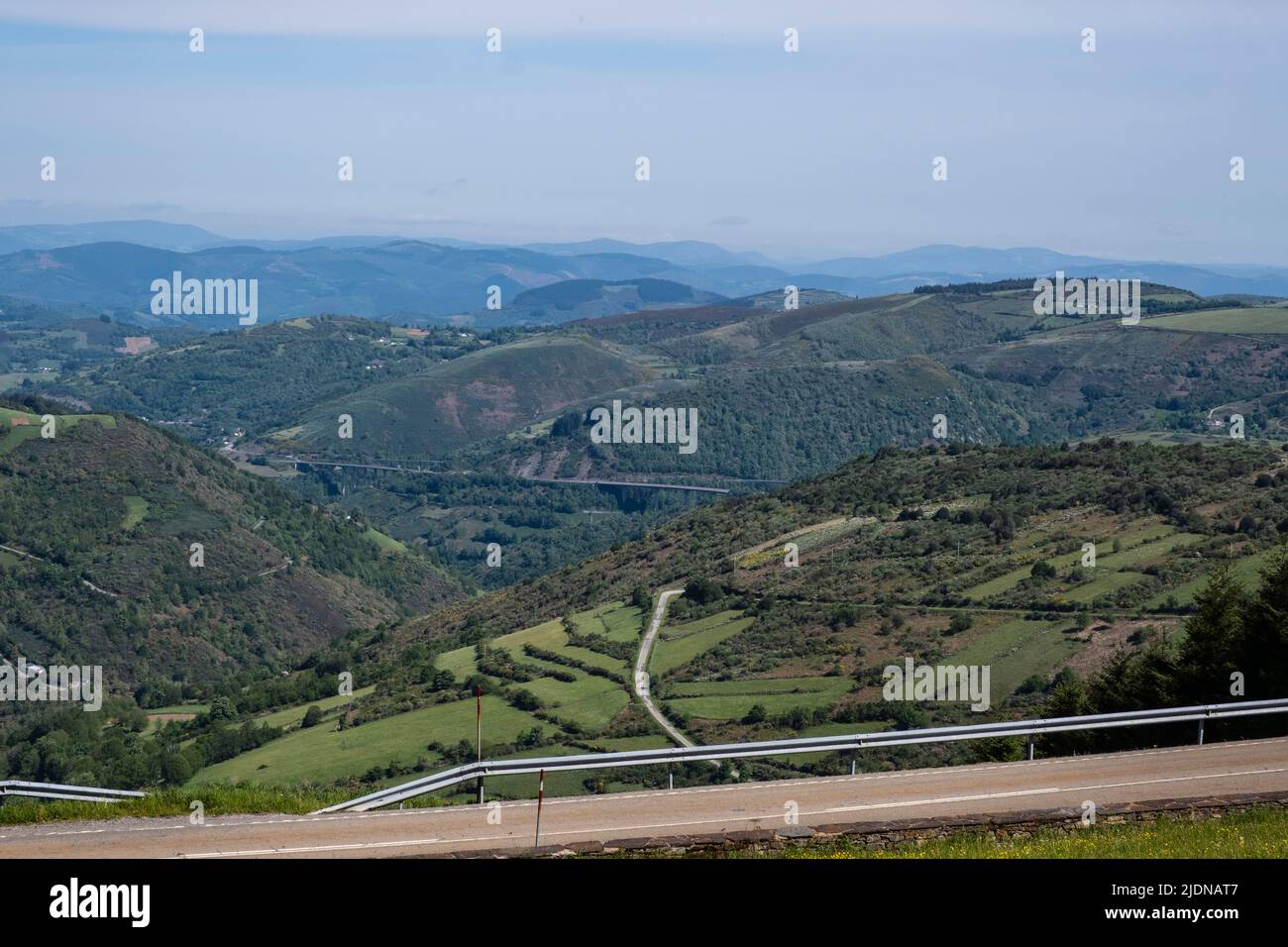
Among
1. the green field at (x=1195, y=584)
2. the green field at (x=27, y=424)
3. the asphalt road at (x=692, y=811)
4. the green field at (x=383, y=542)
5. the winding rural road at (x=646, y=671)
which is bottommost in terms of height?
the green field at (x=383, y=542)

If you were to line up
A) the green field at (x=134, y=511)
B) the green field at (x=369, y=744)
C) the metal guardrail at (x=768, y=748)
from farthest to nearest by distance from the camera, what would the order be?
the green field at (x=134, y=511)
the green field at (x=369, y=744)
the metal guardrail at (x=768, y=748)

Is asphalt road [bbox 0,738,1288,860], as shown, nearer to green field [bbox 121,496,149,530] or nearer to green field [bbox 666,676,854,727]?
green field [bbox 666,676,854,727]

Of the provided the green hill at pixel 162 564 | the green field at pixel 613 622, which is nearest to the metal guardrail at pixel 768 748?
the green field at pixel 613 622

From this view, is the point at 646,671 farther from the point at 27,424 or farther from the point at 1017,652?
the point at 27,424

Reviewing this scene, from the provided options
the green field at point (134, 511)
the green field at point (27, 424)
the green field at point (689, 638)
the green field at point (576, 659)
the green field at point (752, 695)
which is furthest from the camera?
the green field at point (27, 424)

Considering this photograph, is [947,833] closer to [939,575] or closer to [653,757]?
[653,757]

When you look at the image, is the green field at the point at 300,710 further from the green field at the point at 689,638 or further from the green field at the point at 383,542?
the green field at the point at 383,542
